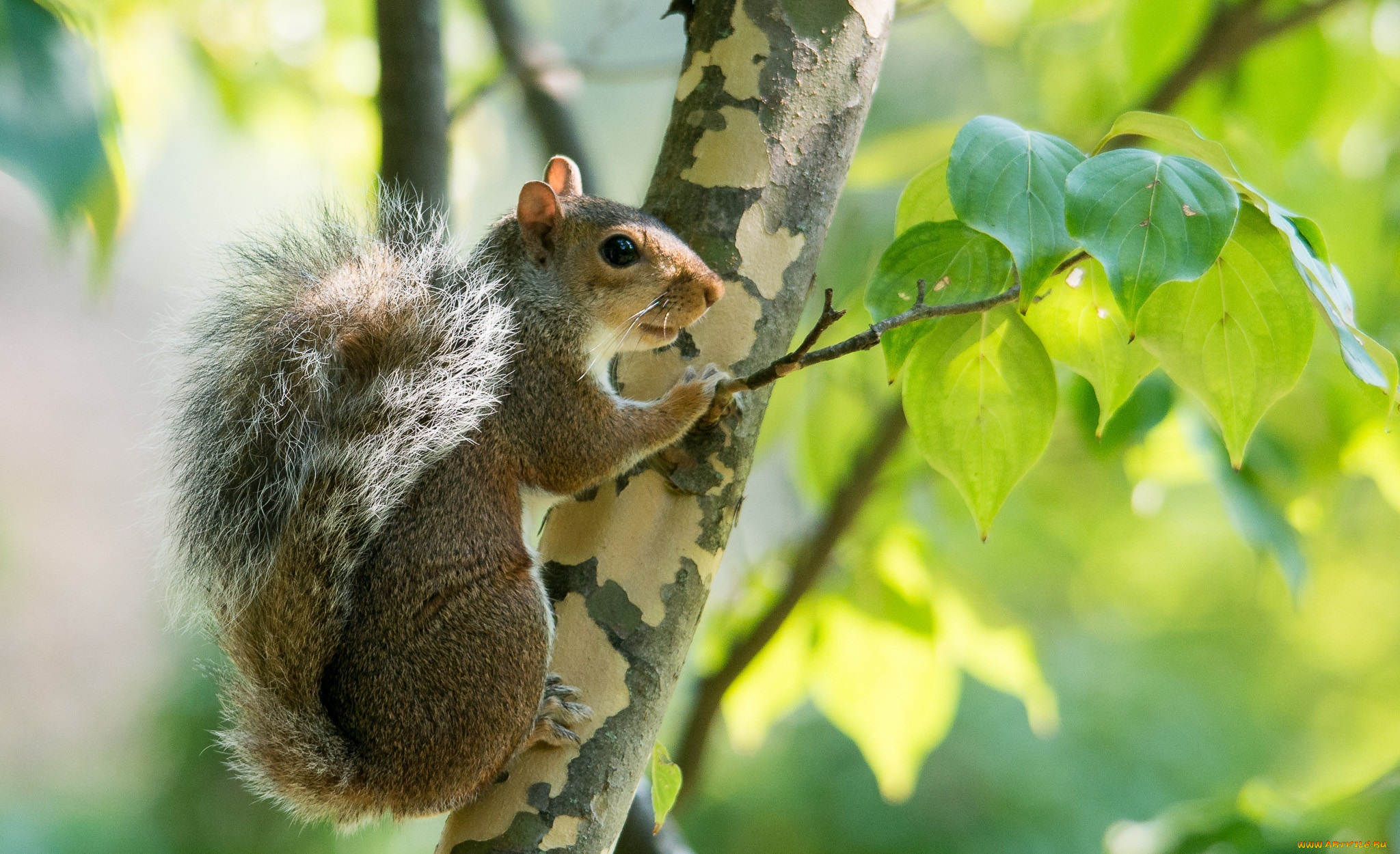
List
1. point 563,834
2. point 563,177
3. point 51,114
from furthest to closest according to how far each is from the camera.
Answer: point 563,177 < point 51,114 < point 563,834

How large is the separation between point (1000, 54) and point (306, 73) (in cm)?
217

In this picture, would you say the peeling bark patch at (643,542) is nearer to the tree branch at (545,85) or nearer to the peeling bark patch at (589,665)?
the peeling bark patch at (589,665)

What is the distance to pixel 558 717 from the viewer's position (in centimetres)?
98

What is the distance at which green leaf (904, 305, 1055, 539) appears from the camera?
0.92m

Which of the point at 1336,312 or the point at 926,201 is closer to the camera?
the point at 1336,312

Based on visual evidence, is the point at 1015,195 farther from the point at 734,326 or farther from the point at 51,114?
the point at 51,114

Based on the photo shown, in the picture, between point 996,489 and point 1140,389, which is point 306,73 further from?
point 996,489

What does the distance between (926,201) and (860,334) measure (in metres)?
0.21

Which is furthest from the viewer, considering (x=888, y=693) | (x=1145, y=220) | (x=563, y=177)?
(x=888, y=693)

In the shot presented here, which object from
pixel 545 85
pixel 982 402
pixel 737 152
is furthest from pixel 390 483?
pixel 545 85

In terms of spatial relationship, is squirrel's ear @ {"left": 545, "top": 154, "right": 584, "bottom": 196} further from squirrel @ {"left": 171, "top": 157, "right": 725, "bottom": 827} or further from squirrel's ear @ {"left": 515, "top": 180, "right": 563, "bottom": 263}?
squirrel @ {"left": 171, "top": 157, "right": 725, "bottom": 827}

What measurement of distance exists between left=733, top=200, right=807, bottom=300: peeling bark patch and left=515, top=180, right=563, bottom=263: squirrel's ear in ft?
1.36

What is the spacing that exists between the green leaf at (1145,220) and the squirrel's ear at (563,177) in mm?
896

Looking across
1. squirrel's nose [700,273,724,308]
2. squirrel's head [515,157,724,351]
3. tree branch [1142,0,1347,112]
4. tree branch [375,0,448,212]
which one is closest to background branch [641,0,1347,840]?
tree branch [1142,0,1347,112]
